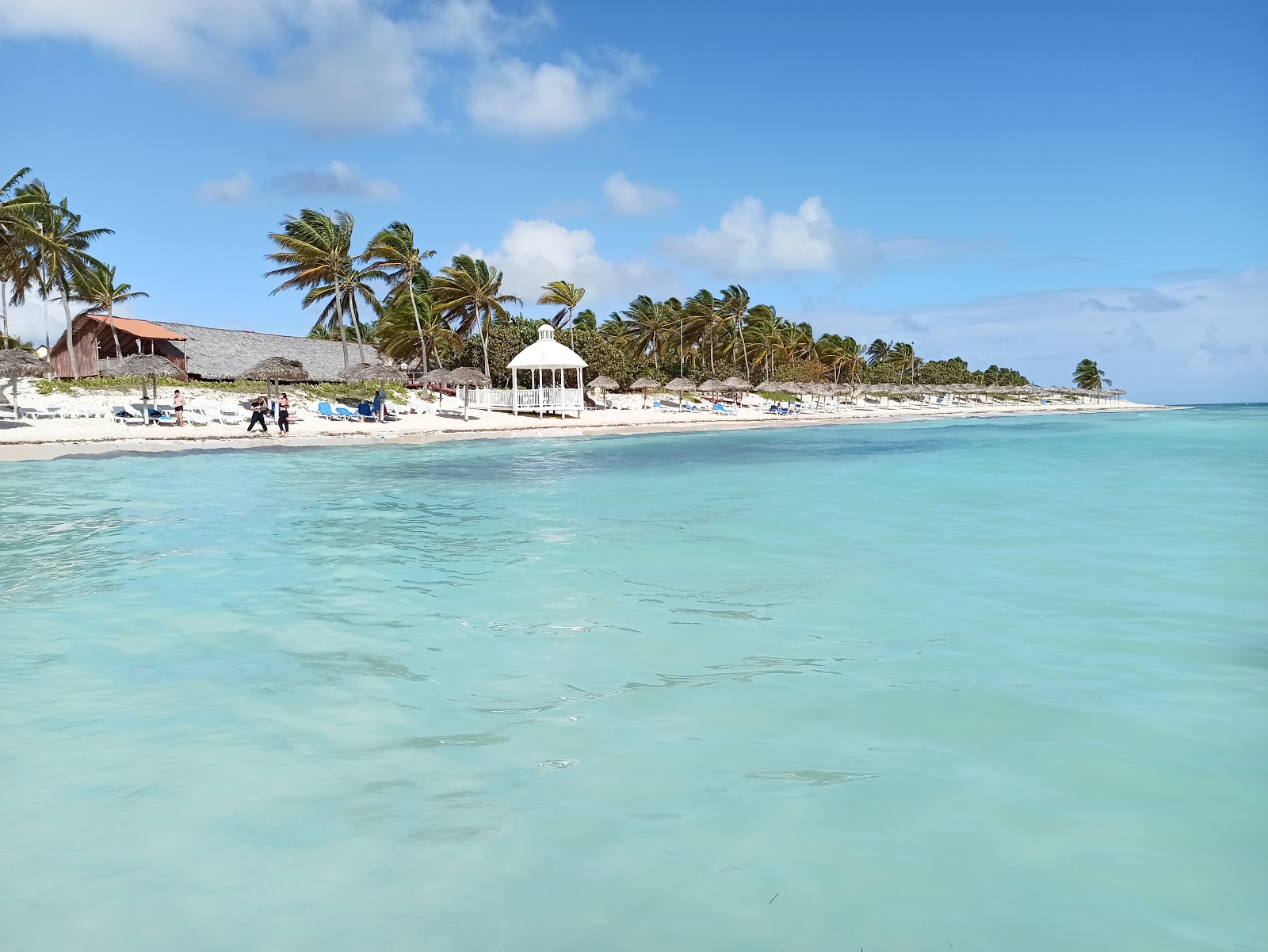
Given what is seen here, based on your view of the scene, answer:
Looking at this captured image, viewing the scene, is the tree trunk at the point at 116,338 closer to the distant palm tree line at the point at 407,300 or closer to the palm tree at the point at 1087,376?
the distant palm tree line at the point at 407,300

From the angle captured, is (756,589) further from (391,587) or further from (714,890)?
(714,890)

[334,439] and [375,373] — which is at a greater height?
[375,373]

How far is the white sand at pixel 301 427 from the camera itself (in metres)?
19.8

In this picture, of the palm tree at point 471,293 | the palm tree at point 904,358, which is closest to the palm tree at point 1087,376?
the palm tree at point 904,358

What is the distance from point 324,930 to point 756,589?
4.98 m

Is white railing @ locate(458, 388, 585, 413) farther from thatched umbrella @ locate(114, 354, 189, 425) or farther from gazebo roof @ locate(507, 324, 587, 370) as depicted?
thatched umbrella @ locate(114, 354, 189, 425)

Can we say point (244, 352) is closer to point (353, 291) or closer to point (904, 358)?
point (353, 291)

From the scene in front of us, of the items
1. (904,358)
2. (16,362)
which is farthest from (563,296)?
(904,358)

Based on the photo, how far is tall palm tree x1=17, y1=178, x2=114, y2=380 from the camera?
34.1m

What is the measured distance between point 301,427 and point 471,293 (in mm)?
15780

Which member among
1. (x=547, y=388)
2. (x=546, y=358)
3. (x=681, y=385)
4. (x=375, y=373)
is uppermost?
(x=546, y=358)

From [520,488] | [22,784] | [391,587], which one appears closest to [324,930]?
[22,784]

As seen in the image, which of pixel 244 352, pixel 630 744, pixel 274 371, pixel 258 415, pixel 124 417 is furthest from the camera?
pixel 244 352

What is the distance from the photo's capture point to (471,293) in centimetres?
4006
